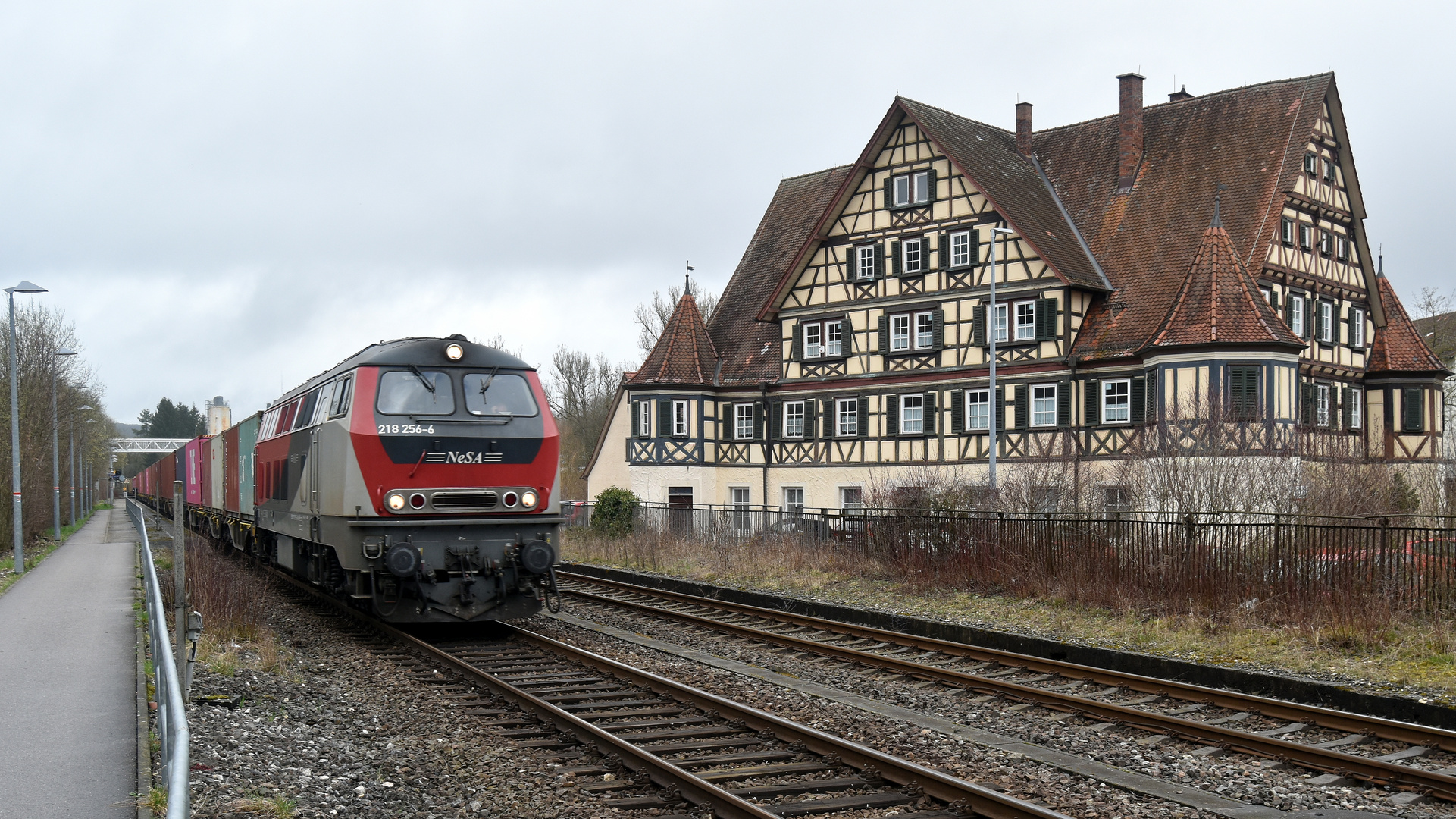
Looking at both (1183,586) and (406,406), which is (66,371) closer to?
(406,406)

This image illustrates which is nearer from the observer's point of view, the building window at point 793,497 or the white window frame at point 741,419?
the building window at point 793,497

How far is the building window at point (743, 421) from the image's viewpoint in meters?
39.6

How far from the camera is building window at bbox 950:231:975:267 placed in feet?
111

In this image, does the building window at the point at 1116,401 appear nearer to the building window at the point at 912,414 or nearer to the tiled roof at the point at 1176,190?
the tiled roof at the point at 1176,190

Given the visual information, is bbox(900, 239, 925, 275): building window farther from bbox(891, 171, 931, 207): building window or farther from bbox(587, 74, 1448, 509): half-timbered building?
bbox(891, 171, 931, 207): building window

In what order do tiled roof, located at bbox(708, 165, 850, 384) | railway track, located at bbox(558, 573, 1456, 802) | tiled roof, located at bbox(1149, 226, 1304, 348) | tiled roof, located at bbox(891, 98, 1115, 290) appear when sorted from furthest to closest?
tiled roof, located at bbox(708, 165, 850, 384) → tiled roof, located at bbox(891, 98, 1115, 290) → tiled roof, located at bbox(1149, 226, 1304, 348) → railway track, located at bbox(558, 573, 1456, 802)

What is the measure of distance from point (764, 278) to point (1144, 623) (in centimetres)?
2841

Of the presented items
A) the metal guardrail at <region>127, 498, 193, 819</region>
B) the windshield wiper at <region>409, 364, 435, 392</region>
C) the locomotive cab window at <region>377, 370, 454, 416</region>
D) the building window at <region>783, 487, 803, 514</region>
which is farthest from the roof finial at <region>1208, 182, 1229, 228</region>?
the metal guardrail at <region>127, 498, 193, 819</region>

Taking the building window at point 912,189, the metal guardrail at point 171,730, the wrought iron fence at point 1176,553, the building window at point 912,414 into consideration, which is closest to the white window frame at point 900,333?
the building window at point 912,414

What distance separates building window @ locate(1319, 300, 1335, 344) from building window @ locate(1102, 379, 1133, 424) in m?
6.04

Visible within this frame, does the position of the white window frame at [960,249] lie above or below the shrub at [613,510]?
above

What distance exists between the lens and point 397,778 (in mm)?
8430

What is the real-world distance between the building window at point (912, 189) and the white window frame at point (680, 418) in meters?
9.58

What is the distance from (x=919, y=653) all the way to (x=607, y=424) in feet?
99.6
